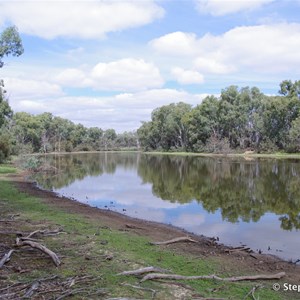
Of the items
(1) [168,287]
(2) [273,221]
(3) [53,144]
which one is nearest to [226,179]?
(2) [273,221]

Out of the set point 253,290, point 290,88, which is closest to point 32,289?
point 253,290

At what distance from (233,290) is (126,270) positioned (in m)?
2.07

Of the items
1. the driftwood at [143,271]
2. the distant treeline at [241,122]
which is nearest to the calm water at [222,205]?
the driftwood at [143,271]

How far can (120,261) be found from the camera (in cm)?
820

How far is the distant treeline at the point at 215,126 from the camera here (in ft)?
261

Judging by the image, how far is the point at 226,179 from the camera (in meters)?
33.2

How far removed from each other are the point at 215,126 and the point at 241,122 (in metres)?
6.66

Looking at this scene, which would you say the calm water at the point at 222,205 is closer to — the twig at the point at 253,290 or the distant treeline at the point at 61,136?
the twig at the point at 253,290

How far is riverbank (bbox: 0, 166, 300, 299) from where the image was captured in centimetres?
665

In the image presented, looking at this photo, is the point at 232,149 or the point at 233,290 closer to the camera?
the point at 233,290

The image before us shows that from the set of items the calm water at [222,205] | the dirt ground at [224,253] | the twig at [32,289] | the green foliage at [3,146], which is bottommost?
the calm water at [222,205]

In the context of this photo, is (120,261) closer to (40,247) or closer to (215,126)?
(40,247)

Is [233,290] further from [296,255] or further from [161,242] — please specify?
[296,255]

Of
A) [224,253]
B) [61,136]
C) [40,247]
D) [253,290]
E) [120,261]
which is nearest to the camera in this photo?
[253,290]
